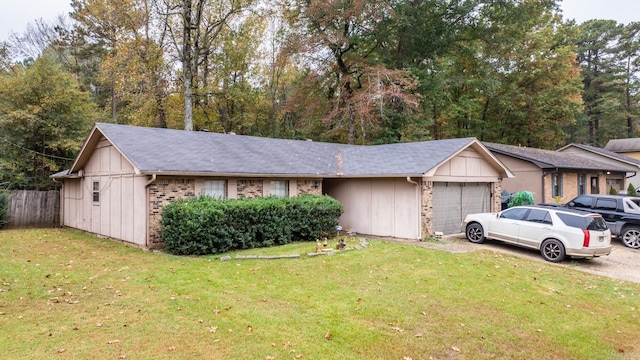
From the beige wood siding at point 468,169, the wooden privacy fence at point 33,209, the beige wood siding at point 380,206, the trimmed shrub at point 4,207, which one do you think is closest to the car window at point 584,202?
the beige wood siding at point 468,169

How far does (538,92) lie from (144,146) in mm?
32379

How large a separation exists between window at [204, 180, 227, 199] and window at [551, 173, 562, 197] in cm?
1762

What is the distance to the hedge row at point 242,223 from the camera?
10.6 meters

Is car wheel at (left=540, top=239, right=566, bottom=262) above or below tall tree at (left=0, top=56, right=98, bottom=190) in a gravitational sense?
below

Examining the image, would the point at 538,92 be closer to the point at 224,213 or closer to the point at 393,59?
the point at 393,59

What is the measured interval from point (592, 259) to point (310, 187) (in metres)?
9.71

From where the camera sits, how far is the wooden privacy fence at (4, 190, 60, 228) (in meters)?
18.0

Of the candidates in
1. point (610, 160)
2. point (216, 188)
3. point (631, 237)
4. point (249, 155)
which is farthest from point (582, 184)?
point (216, 188)

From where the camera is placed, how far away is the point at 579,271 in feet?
32.6

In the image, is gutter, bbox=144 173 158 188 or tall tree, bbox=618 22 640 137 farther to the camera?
tall tree, bbox=618 22 640 137

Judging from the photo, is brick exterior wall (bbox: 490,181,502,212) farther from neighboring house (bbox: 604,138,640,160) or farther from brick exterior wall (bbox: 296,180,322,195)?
neighboring house (bbox: 604,138,640,160)

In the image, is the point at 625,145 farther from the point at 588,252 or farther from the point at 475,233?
the point at 588,252

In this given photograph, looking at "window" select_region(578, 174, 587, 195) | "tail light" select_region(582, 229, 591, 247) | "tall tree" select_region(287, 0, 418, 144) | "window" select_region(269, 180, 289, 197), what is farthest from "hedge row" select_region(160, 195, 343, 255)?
"window" select_region(578, 174, 587, 195)

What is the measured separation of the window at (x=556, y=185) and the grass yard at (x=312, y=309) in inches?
487
